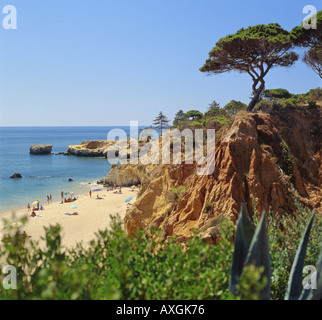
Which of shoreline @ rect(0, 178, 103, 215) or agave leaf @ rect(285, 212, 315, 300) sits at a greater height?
agave leaf @ rect(285, 212, 315, 300)

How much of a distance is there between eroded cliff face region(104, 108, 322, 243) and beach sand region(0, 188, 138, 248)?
9.11 meters

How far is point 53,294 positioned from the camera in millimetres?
3221

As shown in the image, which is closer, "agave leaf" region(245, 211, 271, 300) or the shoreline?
"agave leaf" region(245, 211, 271, 300)

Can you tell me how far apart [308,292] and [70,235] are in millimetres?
20763

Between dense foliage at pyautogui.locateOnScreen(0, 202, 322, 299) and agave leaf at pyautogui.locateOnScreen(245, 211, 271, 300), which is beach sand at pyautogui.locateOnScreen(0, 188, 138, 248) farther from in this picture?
agave leaf at pyautogui.locateOnScreen(245, 211, 271, 300)

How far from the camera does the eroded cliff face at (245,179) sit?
35.2 feet

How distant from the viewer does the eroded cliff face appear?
35.2 feet

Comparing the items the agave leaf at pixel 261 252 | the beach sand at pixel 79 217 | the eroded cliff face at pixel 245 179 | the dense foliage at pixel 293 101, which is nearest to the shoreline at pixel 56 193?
the beach sand at pixel 79 217

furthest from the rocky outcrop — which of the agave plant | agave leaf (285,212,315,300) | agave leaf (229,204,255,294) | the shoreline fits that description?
agave leaf (285,212,315,300)

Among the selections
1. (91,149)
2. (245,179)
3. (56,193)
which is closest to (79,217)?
(56,193)

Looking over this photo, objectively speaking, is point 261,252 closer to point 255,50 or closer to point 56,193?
point 255,50

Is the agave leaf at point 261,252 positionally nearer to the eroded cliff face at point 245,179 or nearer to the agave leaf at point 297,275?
the agave leaf at point 297,275

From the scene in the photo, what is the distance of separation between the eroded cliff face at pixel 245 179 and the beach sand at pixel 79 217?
911 centimetres
